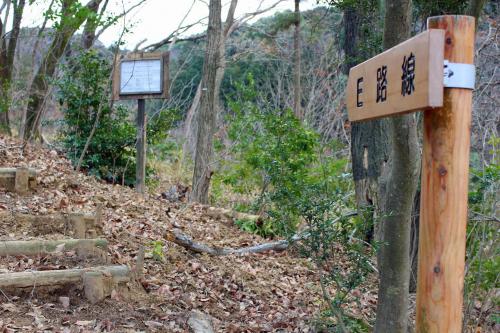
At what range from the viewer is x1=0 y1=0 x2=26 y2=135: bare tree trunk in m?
10.7

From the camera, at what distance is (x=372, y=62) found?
3.37 m

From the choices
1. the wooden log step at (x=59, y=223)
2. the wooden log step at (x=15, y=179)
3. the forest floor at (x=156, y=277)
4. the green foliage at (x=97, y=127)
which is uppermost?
the green foliage at (x=97, y=127)

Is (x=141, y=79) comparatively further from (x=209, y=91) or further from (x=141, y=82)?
(x=209, y=91)

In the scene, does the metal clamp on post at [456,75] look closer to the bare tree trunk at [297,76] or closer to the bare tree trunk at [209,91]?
the bare tree trunk at [209,91]

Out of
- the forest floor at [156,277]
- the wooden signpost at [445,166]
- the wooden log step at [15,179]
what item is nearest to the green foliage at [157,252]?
the forest floor at [156,277]

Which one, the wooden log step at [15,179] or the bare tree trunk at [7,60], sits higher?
the bare tree trunk at [7,60]

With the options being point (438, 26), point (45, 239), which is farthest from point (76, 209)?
point (438, 26)

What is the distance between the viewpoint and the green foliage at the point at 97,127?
985cm

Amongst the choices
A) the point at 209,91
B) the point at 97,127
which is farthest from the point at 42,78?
the point at 209,91

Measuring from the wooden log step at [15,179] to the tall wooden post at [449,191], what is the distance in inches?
198

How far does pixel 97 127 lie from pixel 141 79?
4.90 ft

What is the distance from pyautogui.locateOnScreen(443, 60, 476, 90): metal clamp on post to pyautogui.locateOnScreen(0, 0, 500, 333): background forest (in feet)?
4.08

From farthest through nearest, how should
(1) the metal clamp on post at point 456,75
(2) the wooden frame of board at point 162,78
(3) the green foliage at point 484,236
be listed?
(2) the wooden frame of board at point 162,78 → (3) the green foliage at point 484,236 → (1) the metal clamp on post at point 456,75

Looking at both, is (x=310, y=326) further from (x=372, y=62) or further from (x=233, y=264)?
(x=372, y=62)
